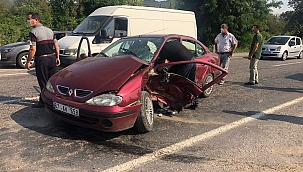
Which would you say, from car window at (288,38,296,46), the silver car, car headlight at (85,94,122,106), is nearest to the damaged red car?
car headlight at (85,94,122,106)

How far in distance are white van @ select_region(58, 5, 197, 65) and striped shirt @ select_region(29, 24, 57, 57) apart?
440 cm

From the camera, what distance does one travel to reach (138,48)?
18.6 ft

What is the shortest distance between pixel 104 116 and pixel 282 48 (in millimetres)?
17444

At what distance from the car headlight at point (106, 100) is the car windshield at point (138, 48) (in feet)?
4.56

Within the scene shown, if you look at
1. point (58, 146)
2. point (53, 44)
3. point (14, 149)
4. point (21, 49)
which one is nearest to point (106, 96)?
point (58, 146)

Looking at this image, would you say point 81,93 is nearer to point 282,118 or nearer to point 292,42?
point 282,118

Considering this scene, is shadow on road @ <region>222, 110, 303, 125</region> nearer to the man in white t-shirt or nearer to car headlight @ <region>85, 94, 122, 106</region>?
car headlight @ <region>85, 94, 122, 106</region>

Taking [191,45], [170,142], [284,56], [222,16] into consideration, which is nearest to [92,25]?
[191,45]

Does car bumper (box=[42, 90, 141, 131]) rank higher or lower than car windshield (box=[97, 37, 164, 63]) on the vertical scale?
lower

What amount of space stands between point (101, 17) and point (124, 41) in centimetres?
545

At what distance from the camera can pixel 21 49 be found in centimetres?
1129

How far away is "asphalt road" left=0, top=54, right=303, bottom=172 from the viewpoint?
3.63 metres

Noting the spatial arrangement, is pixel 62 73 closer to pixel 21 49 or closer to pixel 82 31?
pixel 82 31

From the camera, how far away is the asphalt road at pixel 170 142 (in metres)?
3.63
